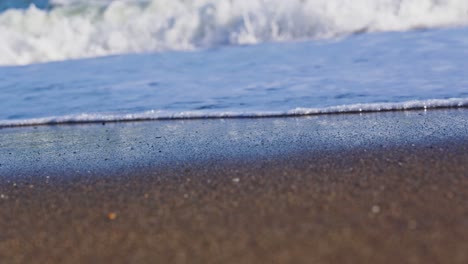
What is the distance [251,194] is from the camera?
7.98 feet

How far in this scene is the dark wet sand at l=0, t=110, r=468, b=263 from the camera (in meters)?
Result: 1.88

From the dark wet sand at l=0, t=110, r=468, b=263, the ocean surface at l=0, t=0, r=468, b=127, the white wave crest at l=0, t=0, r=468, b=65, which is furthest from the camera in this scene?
the white wave crest at l=0, t=0, r=468, b=65

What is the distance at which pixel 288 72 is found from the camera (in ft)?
17.9

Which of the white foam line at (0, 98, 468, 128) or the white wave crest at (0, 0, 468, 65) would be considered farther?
the white wave crest at (0, 0, 468, 65)

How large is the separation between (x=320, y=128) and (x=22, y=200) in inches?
67.6

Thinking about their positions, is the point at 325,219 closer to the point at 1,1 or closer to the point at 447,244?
the point at 447,244

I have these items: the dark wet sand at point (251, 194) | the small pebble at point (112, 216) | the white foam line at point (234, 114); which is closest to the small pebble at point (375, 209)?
the dark wet sand at point (251, 194)

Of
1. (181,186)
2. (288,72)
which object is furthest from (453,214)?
(288,72)

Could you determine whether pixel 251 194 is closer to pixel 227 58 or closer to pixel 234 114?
pixel 234 114

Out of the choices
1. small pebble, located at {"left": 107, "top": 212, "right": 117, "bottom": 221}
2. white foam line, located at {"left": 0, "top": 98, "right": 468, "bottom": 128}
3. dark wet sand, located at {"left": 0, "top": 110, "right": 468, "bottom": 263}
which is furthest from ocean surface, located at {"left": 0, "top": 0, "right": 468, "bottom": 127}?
small pebble, located at {"left": 107, "top": 212, "right": 117, "bottom": 221}

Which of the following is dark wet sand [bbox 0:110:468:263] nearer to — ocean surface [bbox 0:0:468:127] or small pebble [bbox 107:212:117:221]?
small pebble [bbox 107:212:117:221]

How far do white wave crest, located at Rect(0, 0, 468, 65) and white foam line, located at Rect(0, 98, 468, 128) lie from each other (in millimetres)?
3168

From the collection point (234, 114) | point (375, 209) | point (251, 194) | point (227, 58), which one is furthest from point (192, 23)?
point (375, 209)

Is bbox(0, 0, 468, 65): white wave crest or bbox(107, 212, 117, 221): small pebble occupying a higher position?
bbox(0, 0, 468, 65): white wave crest
